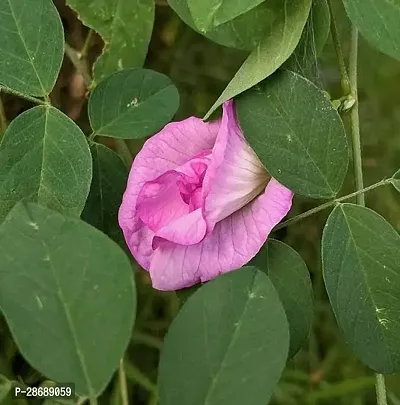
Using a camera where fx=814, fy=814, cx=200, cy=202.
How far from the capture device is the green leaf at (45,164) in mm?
498

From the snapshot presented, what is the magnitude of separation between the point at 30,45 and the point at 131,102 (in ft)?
0.28

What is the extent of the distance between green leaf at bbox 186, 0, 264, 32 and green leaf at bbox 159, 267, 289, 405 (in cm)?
15

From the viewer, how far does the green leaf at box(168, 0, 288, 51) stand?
0.56 meters

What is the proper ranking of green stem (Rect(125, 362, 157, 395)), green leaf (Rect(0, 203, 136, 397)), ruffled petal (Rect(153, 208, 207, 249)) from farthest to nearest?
green stem (Rect(125, 362, 157, 395)), ruffled petal (Rect(153, 208, 207, 249)), green leaf (Rect(0, 203, 136, 397))

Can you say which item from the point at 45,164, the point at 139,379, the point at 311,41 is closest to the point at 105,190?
the point at 45,164

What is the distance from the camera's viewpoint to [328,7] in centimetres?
55

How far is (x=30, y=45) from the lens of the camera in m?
0.52

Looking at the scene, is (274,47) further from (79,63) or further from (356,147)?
(79,63)

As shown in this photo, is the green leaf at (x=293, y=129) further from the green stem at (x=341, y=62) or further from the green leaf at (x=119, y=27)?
the green leaf at (x=119, y=27)

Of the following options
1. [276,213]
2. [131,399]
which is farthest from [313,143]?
[131,399]

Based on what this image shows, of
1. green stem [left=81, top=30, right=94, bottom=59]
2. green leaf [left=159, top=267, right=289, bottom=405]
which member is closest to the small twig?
green stem [left=81, top=30, right=94, bottom=59]

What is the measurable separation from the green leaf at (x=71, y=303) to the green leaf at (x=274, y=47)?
153 mm

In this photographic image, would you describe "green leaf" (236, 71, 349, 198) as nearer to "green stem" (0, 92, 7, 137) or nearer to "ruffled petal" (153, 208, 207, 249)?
"ruffled petal" (153, 208, 207, 249)

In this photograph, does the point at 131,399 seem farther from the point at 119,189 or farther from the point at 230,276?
the point at 230,276
